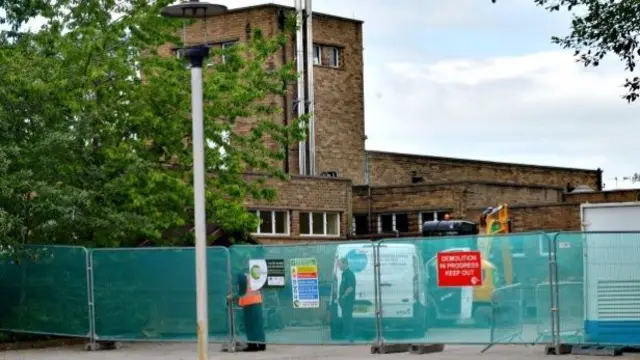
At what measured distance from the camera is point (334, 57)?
195 ft

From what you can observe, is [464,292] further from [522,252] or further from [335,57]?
[335,57]

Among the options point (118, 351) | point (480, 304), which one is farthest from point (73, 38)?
point (480, 304)

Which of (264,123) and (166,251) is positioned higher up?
Result: (264,123)

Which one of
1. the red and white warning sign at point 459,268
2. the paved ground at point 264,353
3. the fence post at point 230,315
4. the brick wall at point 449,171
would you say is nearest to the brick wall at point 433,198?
the brick wall at point 449,171

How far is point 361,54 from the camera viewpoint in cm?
6069

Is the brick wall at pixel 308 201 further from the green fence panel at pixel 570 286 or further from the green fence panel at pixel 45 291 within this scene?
the green fence panel at pixel 570 286

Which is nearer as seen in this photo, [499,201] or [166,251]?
[166,251]

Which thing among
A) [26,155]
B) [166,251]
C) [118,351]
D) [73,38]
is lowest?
[118,351]

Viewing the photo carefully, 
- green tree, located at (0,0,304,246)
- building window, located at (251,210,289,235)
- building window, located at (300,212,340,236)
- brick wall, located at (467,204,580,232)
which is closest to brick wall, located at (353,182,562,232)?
brick wall, located at (467,204,580,232)

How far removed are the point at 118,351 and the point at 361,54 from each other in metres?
35.6

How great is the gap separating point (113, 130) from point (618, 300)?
1214cm

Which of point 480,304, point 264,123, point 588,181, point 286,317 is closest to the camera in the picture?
point 480,304

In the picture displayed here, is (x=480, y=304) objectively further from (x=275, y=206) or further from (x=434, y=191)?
(x=434, y=191)

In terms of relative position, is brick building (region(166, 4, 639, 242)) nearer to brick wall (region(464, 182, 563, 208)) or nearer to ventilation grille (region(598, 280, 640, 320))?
brick wall (region(464, 182, 563, 208))
